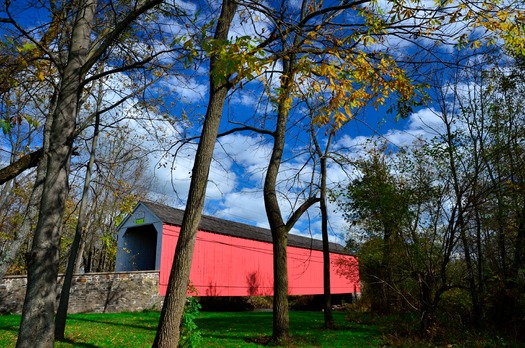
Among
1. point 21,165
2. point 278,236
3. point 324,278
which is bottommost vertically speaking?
point 324,278

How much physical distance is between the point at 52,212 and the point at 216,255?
1635cm

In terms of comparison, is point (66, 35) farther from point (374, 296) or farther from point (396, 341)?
point (374, 296)

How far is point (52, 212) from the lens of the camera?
14.9 ft

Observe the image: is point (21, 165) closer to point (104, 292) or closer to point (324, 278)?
point (324, 278)

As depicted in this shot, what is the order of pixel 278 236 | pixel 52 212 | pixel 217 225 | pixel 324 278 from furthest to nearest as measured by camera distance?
pixel 217 225, pixel 324 278, pixel 278 236, pixel 52 212

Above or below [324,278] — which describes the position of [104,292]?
below

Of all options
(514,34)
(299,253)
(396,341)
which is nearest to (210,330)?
(396,341)

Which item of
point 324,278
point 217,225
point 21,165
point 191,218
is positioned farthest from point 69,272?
point 217,225

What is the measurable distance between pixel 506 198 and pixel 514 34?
288 inches

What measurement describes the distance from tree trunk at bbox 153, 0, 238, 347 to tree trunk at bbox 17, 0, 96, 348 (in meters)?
1.28

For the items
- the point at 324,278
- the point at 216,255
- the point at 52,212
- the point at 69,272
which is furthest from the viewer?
the point at 216,255

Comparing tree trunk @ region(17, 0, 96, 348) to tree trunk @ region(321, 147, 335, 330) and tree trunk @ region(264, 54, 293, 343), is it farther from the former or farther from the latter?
tree trunk @ region(321, 147, 335, 330)

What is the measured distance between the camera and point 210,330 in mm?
11484

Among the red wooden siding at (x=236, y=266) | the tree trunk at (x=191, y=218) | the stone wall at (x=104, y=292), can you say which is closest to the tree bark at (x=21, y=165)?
the tree trunk at (x=191, y=218)
